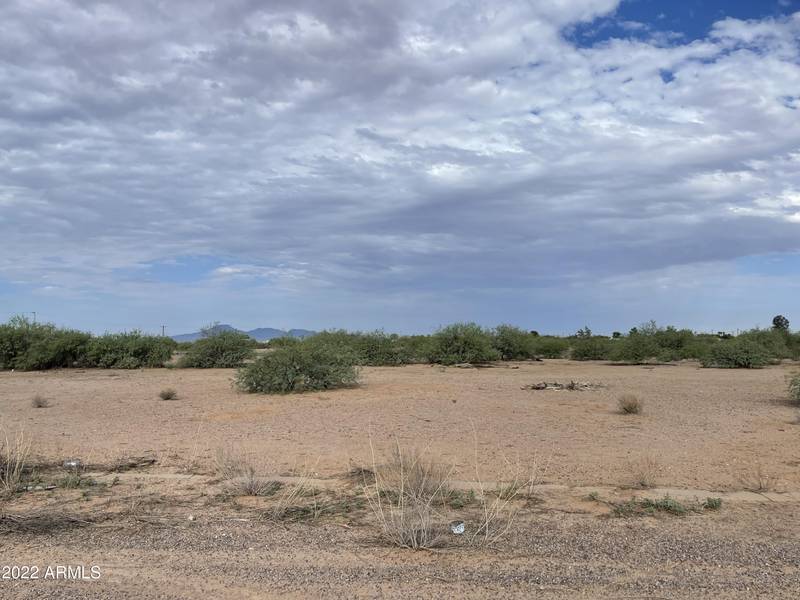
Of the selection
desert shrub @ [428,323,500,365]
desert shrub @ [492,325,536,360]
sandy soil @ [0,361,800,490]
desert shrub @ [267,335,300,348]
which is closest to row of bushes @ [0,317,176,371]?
desert shrub @ [267,335,300,348]

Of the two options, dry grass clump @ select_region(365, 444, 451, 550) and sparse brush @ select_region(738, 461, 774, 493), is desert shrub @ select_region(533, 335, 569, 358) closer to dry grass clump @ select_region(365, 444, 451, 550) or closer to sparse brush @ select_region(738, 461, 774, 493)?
sparse brush @ select_region(738, 461, 774, 493)

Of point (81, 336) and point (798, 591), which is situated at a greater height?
point (81, 336)

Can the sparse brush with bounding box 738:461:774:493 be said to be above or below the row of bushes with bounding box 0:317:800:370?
below

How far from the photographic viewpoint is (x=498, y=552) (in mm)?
6781

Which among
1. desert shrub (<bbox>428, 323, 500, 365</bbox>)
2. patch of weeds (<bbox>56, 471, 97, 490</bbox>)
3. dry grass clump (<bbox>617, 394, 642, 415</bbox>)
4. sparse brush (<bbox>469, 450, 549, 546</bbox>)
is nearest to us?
sparse brush (<bbox>469, 450, 549, 546</bbox>)

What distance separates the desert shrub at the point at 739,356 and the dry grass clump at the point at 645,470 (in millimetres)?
26589

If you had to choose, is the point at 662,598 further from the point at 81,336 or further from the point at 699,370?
the point at 81,336

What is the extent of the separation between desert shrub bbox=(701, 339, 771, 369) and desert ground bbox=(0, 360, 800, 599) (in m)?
17.6

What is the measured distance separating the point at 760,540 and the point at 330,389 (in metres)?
Answer: 17.7

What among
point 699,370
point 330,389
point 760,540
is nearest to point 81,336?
point 330,389

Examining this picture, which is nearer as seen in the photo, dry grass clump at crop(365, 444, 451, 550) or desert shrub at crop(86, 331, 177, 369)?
dry grass clump at crop(365, 444, 451, 550)

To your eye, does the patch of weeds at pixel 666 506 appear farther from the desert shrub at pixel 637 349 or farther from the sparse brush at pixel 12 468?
the desert shrub at pixel 637 349

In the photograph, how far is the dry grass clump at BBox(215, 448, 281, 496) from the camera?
9188mm

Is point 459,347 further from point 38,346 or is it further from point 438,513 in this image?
point 438,513
